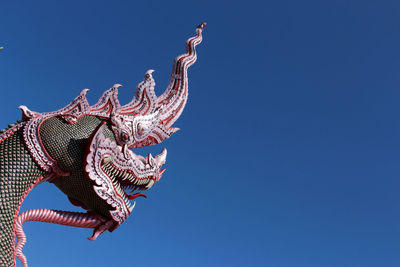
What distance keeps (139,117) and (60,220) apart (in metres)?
2.32

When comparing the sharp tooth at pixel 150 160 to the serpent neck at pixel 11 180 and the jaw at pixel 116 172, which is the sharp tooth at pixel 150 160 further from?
the serpent neck at pixel 11 180

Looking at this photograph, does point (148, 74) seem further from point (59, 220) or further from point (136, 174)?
point (59, 220)

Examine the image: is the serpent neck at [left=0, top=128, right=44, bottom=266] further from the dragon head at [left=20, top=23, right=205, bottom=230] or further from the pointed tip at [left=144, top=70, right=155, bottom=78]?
the pointed tip at [left=144, top=70, right=155, bottom=78]

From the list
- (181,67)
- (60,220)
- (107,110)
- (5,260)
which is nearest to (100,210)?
(60,220)

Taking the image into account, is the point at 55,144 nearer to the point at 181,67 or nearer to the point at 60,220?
the point at 60,220

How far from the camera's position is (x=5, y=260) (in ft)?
14.2

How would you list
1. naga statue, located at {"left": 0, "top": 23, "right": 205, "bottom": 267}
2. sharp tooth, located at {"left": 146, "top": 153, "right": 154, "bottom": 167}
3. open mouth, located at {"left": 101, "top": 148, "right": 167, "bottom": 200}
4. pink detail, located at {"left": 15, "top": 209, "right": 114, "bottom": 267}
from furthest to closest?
sharp tooth, located at {"left": 146, "top": 153, "right": 154, "bottom": 167} → open mouth, located at {"left": 101, "top": 148, "right": 167, "bottom": 200} → pink detail, located at {"left": 15, "top": 209, "right": 114, "bottom": 267} → naga statue, located at {"left": 0, "top": 23, "right": 205, "bottom": 267}

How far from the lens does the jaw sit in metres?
5.24

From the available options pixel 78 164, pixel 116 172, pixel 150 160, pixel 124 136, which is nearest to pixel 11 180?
pixel 78 164

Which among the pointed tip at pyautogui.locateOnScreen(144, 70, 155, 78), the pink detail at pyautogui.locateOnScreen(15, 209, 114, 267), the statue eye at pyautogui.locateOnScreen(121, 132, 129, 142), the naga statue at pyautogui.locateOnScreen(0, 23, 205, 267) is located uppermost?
the pointed tip at pyautogui.locateOnScreen(144, 70, 155, 78)

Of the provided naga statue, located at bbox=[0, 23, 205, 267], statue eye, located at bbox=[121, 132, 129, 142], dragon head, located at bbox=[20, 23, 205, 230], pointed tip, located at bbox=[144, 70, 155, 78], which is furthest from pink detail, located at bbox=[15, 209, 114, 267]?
pointed tip, located at bbox=[144, 70, 155, 78]

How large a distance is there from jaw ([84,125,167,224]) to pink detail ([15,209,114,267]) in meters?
0.26

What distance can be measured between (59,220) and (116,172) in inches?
42.5

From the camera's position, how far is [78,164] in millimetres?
5207
